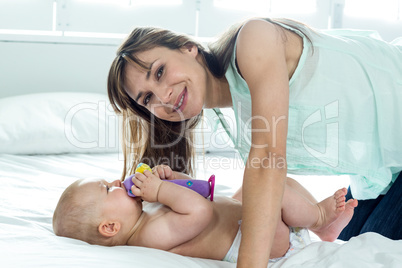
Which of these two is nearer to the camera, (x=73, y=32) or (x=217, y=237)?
(x=217, y=237)

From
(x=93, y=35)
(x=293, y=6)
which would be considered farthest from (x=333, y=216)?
(x=293, y=6)

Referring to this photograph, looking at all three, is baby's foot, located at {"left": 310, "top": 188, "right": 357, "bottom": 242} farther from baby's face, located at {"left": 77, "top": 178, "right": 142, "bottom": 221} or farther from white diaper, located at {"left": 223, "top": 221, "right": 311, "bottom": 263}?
baby's face, located at {"left": 77, "top": 178, "right": 142, "bottom": 221}

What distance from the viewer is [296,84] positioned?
1.27 metres

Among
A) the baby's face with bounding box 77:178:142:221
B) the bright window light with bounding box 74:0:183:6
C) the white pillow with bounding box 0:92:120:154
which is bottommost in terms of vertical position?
the white pillow with bounding box 0:92:120:154

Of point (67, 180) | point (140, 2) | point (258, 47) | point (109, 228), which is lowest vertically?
point (67, 180)

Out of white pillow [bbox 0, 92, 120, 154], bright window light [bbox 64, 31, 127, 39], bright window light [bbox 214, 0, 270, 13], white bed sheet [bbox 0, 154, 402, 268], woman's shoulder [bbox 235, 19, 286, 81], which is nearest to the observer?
white bed sheet [bbox 0, 154, 402, 268]

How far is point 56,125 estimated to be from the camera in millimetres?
2225

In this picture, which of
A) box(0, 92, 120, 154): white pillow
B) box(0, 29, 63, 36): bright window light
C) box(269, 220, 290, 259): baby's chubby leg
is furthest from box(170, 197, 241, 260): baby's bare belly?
box(0, 29, 63, 36): bright window light

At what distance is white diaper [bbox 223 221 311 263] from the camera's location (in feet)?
3.79

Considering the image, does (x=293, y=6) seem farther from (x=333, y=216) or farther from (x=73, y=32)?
(x=333, y=216)

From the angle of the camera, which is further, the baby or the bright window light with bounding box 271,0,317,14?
the bright window light with bounding box 271,0,317,14

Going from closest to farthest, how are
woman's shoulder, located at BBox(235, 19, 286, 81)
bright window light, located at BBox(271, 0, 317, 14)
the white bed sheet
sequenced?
the white bed sheet, woman's shoulder, located at BBox(235, 19, 286, 81), bright window light, located at BBox(271, 0, 317, 14)

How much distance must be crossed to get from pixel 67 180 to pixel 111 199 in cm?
63

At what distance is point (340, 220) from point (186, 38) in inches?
25.9
